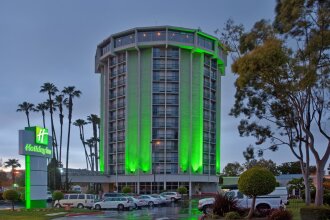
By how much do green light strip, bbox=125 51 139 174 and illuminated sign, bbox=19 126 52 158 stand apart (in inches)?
2114

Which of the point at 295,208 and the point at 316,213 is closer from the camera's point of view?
the point at 316,213

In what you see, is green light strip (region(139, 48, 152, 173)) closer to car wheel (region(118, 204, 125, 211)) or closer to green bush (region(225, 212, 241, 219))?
car wheel (region(118, 204, 125, 211))

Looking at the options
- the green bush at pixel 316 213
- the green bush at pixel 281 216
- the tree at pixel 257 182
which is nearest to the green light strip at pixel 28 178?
the tree at pixel 257 182

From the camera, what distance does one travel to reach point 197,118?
104 metres

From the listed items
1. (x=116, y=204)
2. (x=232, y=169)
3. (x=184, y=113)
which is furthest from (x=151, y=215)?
(x=232, y=169)

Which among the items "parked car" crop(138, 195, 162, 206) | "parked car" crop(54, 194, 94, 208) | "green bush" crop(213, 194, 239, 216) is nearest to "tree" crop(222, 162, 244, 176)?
"parked car" crop(138, 195, 162, 206)

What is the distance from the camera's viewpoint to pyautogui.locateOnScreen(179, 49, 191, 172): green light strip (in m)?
101

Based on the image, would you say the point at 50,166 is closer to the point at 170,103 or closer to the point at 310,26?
the point at 170,103

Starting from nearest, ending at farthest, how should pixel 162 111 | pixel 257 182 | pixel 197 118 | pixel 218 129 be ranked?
1. pixel 257 182
2. pixel 162 111
3. pixel 197 118
4. pixel 218 129

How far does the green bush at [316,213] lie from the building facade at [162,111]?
76205 millimetres

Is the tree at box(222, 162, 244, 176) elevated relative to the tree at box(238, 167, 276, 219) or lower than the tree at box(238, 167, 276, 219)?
lower

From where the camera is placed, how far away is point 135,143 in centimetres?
10200

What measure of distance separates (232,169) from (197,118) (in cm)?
6522

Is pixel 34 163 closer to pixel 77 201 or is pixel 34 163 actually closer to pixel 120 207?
pixel 77 201
